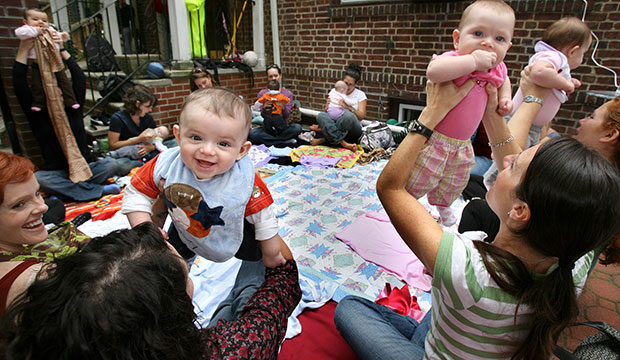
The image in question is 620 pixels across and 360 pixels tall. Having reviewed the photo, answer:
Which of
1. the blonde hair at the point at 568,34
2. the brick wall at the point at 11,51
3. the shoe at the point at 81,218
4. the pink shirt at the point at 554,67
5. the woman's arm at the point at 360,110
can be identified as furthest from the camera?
the woman's arm at the point at 360,110

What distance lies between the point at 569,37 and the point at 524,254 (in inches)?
77.6

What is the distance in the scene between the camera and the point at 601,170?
734 millimetres

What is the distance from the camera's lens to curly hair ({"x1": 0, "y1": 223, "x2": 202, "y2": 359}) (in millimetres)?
570

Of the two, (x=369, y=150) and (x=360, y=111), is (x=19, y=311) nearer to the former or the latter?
(x=369, y=150)

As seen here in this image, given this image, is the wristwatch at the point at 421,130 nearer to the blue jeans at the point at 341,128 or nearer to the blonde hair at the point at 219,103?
the blonde hair at the point at 219,103

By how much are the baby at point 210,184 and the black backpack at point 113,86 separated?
4361mm

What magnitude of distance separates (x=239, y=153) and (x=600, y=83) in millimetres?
4489

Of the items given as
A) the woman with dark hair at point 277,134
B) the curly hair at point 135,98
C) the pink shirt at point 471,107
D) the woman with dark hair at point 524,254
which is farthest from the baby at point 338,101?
the woman with dark hair at point 524,254

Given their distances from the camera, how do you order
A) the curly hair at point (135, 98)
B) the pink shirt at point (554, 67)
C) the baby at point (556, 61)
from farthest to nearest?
the curly hair at point (135, 98)
the pink shirt at point (554, 67)
the baby at point (556, 61)

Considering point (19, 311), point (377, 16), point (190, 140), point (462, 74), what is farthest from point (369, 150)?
point (19, 311)

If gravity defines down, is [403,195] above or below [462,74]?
below

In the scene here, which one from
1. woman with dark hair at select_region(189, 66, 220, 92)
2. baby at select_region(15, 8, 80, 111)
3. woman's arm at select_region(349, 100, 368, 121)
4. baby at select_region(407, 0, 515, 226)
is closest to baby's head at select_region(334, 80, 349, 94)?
woman's arm at select_region(349, 100, 368, 121)

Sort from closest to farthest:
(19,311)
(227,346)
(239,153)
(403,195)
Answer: (19,311)
(227,346)
(403,195)
(239,153)

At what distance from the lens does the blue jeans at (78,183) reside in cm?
306
